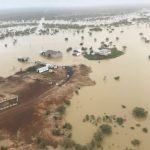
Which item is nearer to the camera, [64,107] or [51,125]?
[51,125]

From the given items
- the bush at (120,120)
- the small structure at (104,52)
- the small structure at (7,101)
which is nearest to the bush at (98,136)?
the bush at (120,120)

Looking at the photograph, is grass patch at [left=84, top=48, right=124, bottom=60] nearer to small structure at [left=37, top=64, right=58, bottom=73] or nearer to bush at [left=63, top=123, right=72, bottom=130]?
small structure at [left=37, top=64, right=58, bottom=73]

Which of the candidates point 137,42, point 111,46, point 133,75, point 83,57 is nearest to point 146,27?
point 137,42

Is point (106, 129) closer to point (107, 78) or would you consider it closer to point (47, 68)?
point (107, 78)

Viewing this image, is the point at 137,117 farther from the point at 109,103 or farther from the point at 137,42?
the point at 137,42

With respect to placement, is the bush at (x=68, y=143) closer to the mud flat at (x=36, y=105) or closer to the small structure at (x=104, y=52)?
the mud flat at (x=36, y=105)

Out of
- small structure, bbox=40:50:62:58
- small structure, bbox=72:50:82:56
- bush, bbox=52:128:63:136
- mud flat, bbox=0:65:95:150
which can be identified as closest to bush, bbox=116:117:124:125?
mud flat, bbox=0:65:95:150

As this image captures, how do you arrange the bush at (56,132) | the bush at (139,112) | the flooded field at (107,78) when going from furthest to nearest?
the bush at (139,112) < the flooded field at (107,78) < the bush at (56,132)
